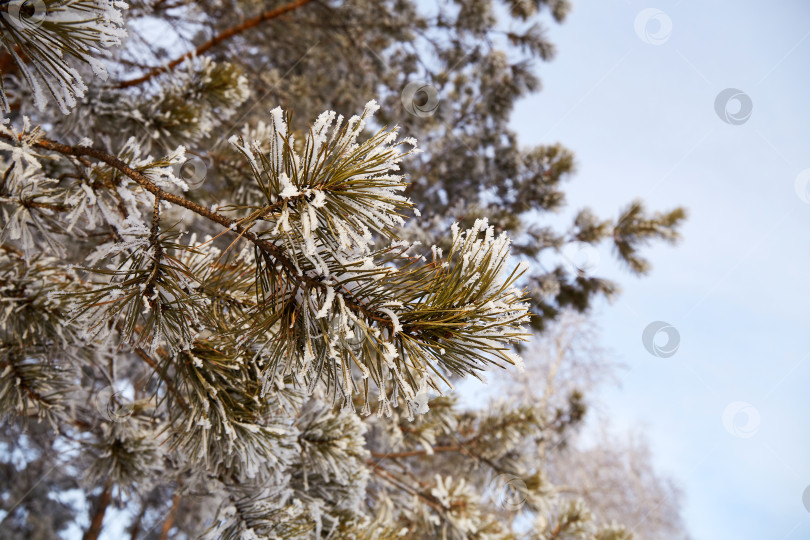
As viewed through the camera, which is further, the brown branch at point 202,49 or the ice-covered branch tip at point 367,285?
the brown branch at point 202,49

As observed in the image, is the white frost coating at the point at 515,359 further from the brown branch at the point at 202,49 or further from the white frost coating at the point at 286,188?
the brown branch at the point at 202,49

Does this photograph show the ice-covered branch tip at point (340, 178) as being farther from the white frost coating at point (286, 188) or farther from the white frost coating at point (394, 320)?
the white frost coating at point (394, 320)

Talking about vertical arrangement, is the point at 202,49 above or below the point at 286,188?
above

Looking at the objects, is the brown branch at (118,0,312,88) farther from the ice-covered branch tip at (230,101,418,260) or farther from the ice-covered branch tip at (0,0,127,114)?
the ice-covered branch tip at (230,101,418,260)

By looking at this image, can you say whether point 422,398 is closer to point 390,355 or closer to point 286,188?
point 390,355

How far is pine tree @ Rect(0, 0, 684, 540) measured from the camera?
1.03 m

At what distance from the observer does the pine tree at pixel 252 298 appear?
103cm

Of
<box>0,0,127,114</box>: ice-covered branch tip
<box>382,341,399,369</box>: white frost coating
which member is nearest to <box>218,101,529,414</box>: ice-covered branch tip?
<box>382,341,399,369</box>: white frost coating

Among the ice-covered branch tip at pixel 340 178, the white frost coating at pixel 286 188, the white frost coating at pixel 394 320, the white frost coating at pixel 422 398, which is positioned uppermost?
the ice-covered branch tip at pixel 340 178

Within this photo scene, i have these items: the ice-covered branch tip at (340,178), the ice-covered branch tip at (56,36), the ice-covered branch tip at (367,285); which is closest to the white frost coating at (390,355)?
the ice-covered branch tip at (367,285)

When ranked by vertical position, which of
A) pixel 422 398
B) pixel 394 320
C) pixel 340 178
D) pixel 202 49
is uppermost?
pixel 202 49

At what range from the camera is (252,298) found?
146 cm

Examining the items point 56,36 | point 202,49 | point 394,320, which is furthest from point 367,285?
point 202,49

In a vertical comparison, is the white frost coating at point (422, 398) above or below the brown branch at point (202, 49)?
below
